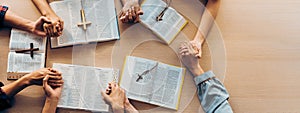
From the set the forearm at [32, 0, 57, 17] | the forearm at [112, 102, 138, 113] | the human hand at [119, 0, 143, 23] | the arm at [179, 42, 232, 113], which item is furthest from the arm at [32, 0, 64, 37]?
the arm at [179, 42, 232, 113]

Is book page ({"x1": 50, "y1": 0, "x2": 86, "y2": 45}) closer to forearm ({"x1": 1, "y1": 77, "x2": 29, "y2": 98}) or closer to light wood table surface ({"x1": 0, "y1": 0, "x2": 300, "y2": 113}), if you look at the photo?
light wood table surface ({"x1": 0, "y1": 0, "x2": 300, "y2": 113})

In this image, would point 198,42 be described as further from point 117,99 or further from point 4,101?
point 4,101

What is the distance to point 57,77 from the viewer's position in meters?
1.28

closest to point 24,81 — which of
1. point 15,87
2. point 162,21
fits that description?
point 15,87

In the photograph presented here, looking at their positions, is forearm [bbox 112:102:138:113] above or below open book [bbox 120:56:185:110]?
below

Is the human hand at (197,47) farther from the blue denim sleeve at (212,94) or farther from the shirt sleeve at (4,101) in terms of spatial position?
the shirt sleeve at (4,101)

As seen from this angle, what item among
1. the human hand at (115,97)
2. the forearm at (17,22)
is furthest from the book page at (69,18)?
the human hand at (115,97)

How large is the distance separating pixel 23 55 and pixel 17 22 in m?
0.12

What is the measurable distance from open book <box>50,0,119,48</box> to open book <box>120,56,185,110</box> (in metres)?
0.13

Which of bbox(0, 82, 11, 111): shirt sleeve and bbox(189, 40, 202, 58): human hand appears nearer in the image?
bbox(0, 82, 11, 111): shirt sleeve

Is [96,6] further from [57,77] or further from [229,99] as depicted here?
[229,99]

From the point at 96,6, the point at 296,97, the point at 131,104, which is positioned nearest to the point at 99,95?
the point at 131,104

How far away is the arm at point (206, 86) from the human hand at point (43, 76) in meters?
0.44

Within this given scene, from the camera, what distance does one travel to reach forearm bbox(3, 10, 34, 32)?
51.6 inches
